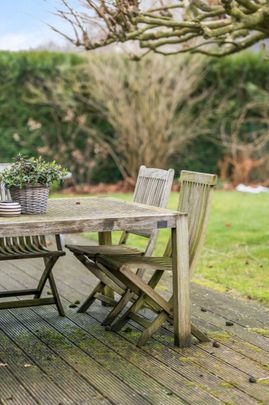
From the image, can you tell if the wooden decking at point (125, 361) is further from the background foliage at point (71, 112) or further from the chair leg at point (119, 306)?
the background foliage at point (71, 112)

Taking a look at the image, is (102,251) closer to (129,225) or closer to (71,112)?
(129,225)

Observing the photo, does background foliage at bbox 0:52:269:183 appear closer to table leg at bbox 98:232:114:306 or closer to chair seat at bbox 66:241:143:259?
table leg at bbox 98:232:114:306

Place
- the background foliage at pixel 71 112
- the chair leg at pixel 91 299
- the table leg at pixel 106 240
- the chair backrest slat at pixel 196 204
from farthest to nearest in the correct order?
1. the background foliage at pixel 71 112
2. the table leg at pixel 106 240
3. the chair leg at pixel 91 299
4. the chair backrest slat at pixel 196 204

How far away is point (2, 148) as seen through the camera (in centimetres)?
1409

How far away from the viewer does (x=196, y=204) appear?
4895 mm

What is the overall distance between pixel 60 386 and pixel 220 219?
7288 millimetres

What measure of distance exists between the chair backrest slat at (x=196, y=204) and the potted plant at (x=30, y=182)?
881mm

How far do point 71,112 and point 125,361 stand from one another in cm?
1044

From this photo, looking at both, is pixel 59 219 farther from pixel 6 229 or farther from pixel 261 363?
pixel 261 363

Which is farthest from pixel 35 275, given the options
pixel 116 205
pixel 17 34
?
pixel 17 34

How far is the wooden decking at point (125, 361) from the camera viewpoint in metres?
3.81

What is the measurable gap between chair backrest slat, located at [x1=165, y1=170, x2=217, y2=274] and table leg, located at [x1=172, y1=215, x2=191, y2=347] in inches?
7.6

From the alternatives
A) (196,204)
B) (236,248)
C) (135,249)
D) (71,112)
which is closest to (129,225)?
(196,204)

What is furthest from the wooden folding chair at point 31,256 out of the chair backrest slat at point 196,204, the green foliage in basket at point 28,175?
the chair backrest slat at point 196,204
